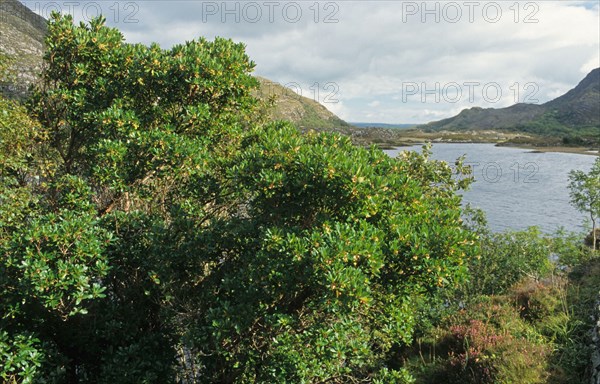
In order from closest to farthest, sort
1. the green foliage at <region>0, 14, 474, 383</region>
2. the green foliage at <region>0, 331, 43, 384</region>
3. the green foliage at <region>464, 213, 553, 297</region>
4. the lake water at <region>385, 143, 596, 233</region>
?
the green foliage at <region>0, 14, 474, 383</region> → the green foliage at <region>0, 331, 43, 384</region> → the green foliage at <region>464, 213, 553, 297</region> → the lake water at <region>385, 143, 596, 233</region>

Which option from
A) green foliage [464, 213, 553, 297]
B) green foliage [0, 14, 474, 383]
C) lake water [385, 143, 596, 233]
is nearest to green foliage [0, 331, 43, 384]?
green foliage [0, 14, 474, 383]

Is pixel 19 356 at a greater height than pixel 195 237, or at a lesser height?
lesser

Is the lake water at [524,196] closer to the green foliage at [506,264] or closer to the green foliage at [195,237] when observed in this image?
the green foliage at [506,264]

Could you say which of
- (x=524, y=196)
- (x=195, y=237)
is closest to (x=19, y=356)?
(x=195, y=237)

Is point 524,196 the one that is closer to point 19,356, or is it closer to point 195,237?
point 195,237

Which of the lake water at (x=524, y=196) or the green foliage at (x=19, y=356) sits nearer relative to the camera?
the green foliage at (x=19, y=356)

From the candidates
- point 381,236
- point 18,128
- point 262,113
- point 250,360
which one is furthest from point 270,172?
point 262,113

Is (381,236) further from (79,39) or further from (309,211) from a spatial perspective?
(79,39)

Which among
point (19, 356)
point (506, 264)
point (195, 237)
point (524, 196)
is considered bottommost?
point (524, 196)

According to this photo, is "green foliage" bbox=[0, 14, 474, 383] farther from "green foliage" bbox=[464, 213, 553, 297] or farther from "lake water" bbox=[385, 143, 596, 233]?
"lake water" bbox=[385, 143, 596, 233]

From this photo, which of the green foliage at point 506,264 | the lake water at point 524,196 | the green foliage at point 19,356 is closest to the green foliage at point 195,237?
the green foliage at point 19,356

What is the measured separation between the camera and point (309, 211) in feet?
26.1

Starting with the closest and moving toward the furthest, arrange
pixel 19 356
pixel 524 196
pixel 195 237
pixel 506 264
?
pixel 19 356 → pixel 195 237 → pixel 506 264 → pixel 524 196

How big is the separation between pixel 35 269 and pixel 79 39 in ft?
22.9
